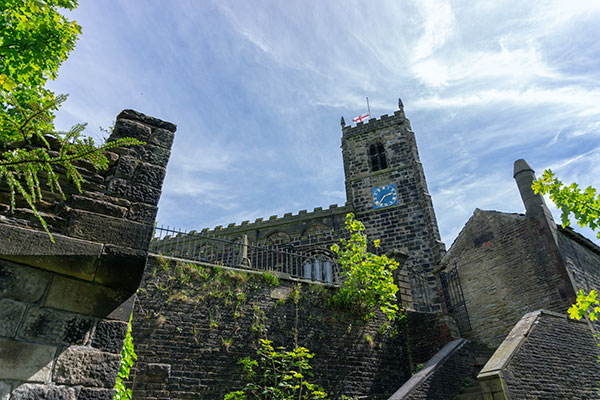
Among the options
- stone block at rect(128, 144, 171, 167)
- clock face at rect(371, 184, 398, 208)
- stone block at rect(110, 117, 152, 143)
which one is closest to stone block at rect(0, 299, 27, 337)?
stone block at rect(128, 144, 171, 167)

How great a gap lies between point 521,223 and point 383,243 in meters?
8.21

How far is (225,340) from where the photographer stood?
28.2ft

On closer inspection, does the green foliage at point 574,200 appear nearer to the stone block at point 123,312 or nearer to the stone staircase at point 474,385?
the stone staircase at point 474,385

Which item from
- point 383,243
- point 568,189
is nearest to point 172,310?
point 568,189

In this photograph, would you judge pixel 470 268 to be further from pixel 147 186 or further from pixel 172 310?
pixel 147 186

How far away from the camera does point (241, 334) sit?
8.85 metres

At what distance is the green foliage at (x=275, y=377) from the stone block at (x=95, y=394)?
17.5ft

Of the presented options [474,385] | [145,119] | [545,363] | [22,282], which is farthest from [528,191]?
[22,282]

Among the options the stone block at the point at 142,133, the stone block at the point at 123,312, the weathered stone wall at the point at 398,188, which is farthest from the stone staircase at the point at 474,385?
the stone block at the point at 142,133

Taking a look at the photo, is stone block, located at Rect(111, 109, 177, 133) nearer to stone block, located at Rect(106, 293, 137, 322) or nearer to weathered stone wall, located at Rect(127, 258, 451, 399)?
stone block, located at Rect(106, 293, 137, 322)

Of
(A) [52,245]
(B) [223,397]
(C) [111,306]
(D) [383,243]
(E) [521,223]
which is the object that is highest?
(D) [383,243]

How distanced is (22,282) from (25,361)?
0.52m

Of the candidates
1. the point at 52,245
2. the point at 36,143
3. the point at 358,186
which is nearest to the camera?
the point at 52,245

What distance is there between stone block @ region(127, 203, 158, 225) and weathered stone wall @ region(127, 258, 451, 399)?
5431 millimetres
